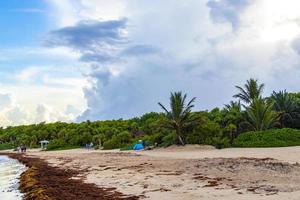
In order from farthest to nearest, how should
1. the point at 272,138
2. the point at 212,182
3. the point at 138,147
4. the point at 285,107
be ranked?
the point at 138,147, the point at 285,107, the point at 272,138, the point at 212,182

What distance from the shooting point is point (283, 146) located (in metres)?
36.0

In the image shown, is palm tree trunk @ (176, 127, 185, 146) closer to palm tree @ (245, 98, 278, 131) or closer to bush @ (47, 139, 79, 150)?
palm tree @ (245, 98, 278, 131)

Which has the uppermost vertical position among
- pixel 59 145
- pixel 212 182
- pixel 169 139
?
pixel 59 145

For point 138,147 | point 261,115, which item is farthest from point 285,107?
point 138,147

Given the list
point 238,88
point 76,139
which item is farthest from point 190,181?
point 76,139

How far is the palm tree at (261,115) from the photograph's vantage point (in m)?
39.8

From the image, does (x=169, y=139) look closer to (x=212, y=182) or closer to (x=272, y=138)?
(x=272, y=138)

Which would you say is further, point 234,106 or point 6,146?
point 6,146

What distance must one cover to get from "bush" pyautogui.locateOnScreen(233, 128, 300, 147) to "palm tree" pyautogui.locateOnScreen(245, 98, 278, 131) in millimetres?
2875

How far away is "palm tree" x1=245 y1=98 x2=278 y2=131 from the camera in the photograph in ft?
131

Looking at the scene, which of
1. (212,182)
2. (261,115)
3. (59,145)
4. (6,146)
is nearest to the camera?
(212,182)

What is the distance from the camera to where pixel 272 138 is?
3638 centimetres

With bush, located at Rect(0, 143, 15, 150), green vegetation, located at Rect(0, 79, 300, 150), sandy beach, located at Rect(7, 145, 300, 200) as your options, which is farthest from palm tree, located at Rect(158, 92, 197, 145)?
bush, located at Rect(0, 143, 15, 150)

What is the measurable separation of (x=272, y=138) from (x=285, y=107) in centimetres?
817
